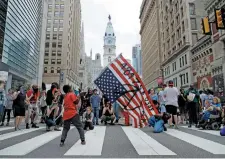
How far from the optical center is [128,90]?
8.71m

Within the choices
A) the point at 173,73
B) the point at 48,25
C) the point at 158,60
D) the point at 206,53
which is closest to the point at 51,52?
the point at 48,25

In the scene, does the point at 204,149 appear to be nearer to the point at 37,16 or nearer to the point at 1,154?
the point at 1,154

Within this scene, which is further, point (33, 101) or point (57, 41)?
point (57, 41)

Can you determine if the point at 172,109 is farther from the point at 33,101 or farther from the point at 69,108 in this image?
the point at 33,101

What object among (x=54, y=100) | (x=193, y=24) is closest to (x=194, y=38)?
(x=193, y=24)

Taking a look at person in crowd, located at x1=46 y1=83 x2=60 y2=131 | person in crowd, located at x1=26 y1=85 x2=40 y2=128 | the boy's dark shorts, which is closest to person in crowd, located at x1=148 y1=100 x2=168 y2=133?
the boy's dark shorts

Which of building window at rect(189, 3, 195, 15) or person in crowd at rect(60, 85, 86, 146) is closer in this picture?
person in crowd at rect(60, 85, 86, 146)

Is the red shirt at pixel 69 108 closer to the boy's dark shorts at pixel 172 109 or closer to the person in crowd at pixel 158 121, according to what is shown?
the person in crowd at pixel 158 121

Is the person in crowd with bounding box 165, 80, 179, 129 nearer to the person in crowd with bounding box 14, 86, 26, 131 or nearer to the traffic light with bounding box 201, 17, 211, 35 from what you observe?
the traffic light with bounding box 201, 17, 211, 35

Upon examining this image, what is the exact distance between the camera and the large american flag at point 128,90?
8359 millimetres

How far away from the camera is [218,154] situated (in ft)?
12.2

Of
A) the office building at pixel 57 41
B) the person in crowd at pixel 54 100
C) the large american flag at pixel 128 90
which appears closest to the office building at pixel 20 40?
the office building at pixel 57 41

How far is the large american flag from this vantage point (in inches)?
329

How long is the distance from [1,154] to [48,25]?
70.6 m
